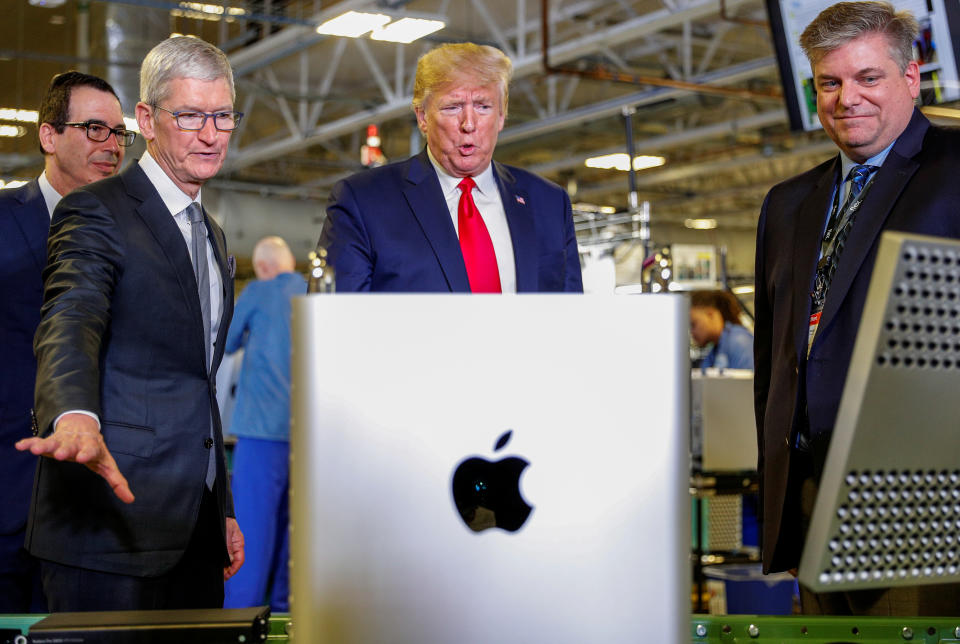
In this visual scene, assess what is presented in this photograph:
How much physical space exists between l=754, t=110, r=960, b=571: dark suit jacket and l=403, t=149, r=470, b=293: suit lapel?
62cm

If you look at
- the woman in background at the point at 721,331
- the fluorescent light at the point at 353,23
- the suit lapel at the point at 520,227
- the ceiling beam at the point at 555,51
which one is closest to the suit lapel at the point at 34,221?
the suit lapel at the point at 520,227

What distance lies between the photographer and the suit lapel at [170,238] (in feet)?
5.83

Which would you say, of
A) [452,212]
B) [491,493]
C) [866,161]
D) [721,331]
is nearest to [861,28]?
[866,161]

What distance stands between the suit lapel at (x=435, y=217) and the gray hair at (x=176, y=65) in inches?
16.0

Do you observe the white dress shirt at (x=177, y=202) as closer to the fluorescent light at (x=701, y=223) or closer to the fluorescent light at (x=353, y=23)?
the fluorescent light at (x=353, y=23)

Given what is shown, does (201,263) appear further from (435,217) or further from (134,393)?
(435,217)

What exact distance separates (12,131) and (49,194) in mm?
2725

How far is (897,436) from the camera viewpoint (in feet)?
3.39

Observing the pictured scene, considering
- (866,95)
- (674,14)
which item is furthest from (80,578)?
(674,14)

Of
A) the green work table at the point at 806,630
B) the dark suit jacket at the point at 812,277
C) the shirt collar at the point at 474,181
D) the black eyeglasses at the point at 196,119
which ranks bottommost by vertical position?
the green work table at the point at 806,630

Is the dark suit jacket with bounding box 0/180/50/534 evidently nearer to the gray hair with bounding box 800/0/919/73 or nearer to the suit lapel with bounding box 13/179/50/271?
the suit lapel with bounding box 13/179/50/271

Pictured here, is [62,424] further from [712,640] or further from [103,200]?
[712,640]

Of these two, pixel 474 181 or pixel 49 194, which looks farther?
pixel 49 194

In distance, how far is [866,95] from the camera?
1.88 m
